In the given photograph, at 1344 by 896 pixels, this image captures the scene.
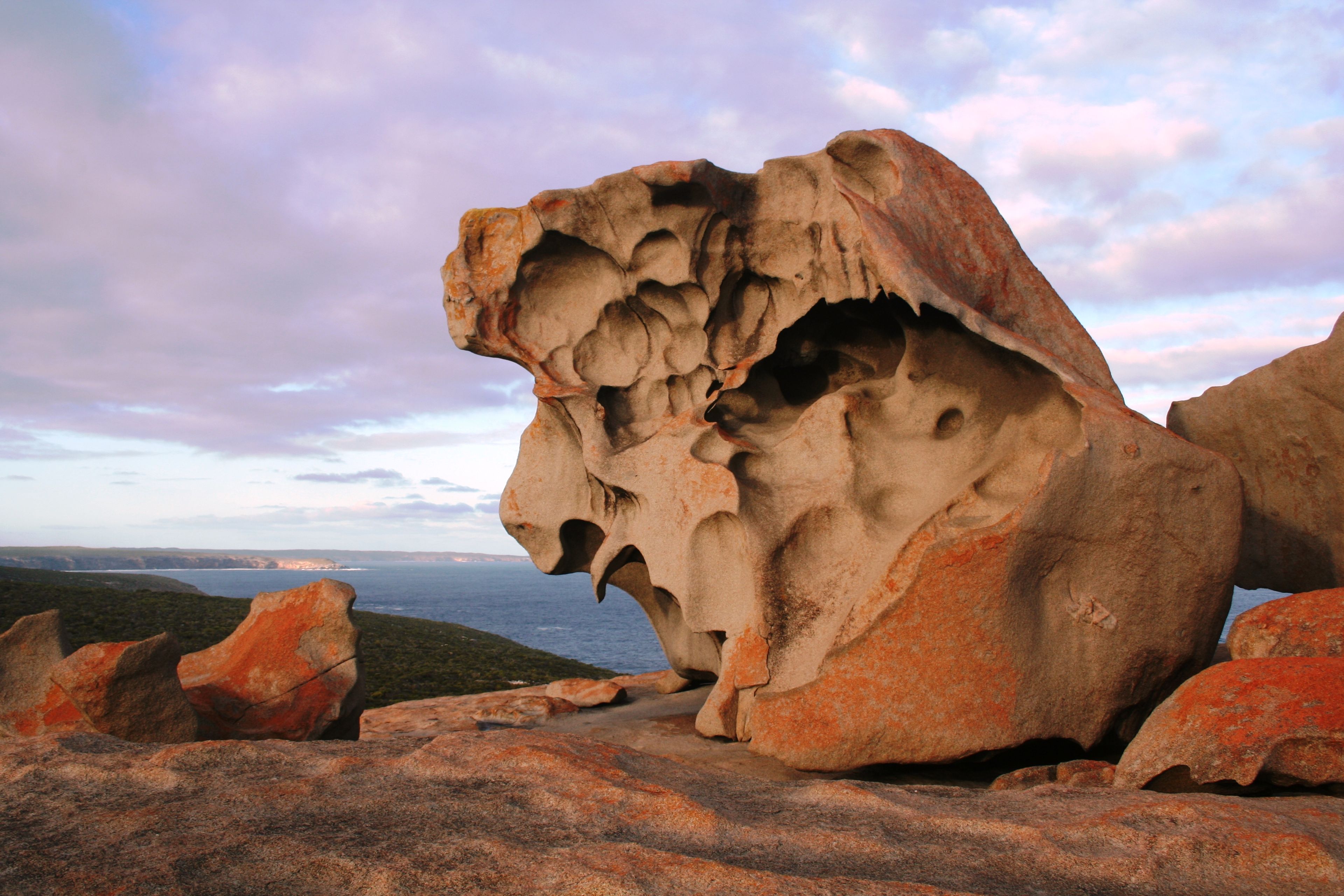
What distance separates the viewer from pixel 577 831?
318 cm

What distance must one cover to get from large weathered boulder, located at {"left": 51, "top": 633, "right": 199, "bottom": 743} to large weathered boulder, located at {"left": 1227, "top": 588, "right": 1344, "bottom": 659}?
6572 mm

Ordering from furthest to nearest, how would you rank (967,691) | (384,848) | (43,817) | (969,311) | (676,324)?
(676,324), (969,311), (967,691), (43,817), (384,848)

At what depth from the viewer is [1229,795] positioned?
4.27 m

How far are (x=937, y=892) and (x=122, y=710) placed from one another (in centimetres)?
521

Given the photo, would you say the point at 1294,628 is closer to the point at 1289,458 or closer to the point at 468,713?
the point at 1289,458

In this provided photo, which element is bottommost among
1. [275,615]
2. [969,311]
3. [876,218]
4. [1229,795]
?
[1229,795]

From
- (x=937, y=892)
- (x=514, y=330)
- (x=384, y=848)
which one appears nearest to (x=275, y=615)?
(x=514, y=330)

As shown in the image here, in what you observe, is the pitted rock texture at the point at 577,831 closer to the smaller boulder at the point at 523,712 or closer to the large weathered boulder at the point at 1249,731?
the large weathered boulder at the point at 1249,731

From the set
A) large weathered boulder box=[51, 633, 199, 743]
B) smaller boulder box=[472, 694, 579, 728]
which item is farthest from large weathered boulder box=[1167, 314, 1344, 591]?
large weathered boulder box=[51, 633, 199, 743]

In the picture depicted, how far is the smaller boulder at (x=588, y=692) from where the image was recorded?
9578 millimetres

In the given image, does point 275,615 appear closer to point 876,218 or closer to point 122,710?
point 122,710

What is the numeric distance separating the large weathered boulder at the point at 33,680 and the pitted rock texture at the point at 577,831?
7.94 feet

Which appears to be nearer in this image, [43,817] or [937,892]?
[937,892]

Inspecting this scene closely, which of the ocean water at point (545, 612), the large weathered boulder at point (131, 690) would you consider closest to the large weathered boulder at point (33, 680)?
the large weathered boulder at point (131, 690)
